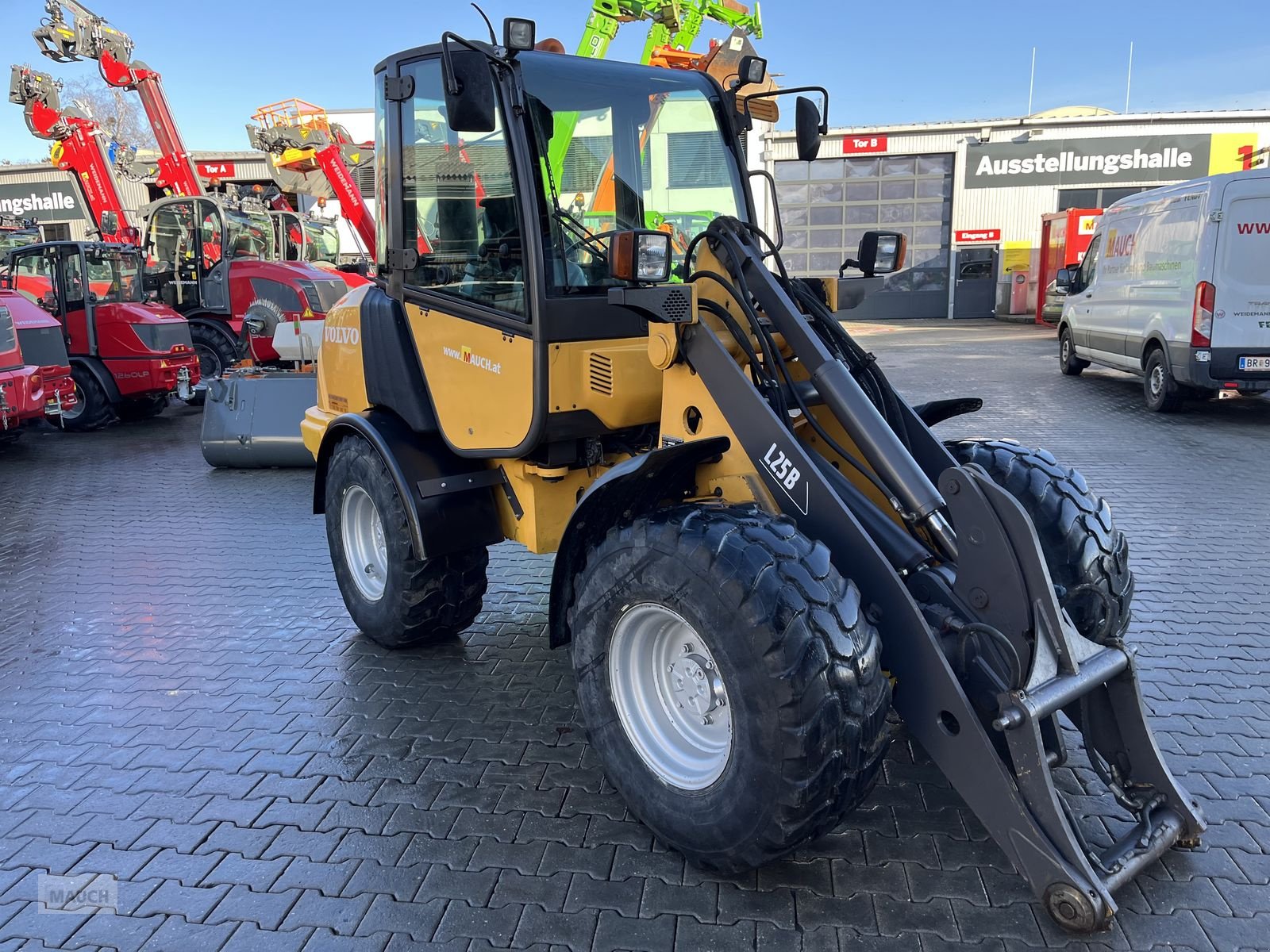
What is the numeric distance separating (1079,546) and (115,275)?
12.4 meters

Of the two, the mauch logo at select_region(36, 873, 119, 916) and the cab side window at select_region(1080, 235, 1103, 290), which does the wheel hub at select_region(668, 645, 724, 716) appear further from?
the cab side window at select_region(1080, 235, 1103, 290)

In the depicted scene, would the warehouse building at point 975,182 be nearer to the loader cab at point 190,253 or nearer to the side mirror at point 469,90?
the loader cab at point 190,253

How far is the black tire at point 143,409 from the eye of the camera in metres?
12.3

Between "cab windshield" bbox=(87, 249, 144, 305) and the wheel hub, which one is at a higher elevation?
"cab windshield" bbox=(87, 249, 144, 305)

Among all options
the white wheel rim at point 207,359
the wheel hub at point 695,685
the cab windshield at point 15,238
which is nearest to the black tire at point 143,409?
the white wheel rim at point 207,359

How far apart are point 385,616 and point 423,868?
1.72m

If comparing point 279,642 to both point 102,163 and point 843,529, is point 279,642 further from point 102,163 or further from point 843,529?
point 102,163

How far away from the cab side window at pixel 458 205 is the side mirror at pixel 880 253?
1416 millimetres

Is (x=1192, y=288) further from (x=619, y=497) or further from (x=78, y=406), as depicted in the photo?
(x=78, y=406)

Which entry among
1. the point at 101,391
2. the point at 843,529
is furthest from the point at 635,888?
the point at 101,391

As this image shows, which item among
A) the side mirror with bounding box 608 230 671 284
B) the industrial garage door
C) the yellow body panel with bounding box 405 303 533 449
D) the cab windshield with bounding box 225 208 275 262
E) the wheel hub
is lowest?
the wheel hub

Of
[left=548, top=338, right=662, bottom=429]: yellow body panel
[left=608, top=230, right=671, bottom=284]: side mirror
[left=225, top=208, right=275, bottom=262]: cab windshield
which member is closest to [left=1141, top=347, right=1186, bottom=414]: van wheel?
[left=548, top=338, right=662, bottom=429]: yellow body panel

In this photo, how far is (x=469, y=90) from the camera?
10.1 ft

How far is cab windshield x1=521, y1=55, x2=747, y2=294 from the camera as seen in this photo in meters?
3.53
